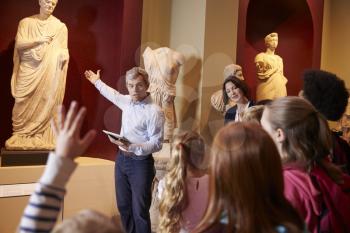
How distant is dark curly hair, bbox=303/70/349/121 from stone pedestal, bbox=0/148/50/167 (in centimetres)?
251

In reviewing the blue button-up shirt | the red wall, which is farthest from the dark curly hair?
the red wall

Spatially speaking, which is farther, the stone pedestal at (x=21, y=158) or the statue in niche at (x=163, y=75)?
the statue in niche at (x=163, y=75)

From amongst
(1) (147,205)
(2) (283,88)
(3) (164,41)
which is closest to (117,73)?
(3) (164,41)

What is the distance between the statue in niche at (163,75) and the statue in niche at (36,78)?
111 centimetres

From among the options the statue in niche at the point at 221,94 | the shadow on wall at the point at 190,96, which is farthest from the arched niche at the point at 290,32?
the statue in niche at the point at 221,94

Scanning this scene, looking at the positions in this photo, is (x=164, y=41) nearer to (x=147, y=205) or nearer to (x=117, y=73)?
(x=117, y=73)

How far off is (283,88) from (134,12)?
271cm

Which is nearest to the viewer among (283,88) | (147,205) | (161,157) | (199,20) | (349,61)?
(147,205)

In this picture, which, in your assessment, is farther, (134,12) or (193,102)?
(193,102)

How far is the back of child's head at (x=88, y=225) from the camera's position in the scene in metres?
0.99

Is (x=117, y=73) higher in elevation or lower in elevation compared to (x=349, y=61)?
lower

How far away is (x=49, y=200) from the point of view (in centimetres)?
119

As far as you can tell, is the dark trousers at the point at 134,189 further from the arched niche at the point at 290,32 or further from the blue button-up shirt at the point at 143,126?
the arched niche at the point at 290,32

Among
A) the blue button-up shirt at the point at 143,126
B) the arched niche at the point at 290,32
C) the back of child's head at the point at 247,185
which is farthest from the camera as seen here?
the arched niche at the point at 290,32
